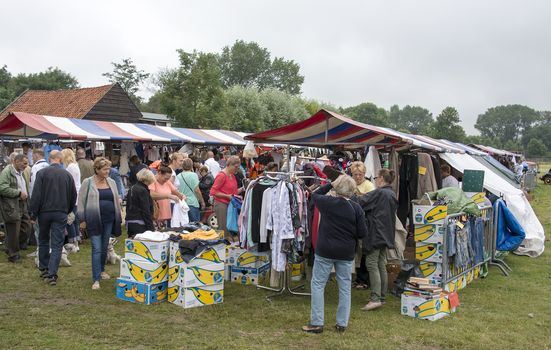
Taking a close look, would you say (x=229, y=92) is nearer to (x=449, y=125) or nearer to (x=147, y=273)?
(x=449, y=125)

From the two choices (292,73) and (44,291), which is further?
(292,73)

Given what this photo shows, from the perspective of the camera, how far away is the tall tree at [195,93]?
90.0ft

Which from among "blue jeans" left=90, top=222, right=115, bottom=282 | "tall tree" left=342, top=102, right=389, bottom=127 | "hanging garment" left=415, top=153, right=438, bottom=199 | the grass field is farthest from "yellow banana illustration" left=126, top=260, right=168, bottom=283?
"tall tree" left=342, top=102, right=389, bottom=127

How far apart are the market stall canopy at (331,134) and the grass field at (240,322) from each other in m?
2.17

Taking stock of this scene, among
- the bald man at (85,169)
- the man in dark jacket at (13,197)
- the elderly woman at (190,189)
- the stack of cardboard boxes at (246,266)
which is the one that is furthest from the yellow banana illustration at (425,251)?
the bald man at (85,169)

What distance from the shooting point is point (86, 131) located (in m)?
11.7

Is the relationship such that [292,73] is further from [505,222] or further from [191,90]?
[505,222]

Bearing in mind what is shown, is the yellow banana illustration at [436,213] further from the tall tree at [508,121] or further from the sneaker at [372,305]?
the tall tree at [508,121]

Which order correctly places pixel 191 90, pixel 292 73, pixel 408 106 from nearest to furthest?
pixel 191 90 → pixel 292 73 → pixel 408 106

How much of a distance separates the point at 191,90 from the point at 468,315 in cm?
2460

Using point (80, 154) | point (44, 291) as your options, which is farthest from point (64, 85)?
point (44, 291)

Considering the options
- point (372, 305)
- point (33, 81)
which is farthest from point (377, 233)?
point (33, 81)

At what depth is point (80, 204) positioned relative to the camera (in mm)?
5844

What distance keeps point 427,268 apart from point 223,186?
10.0 feet
